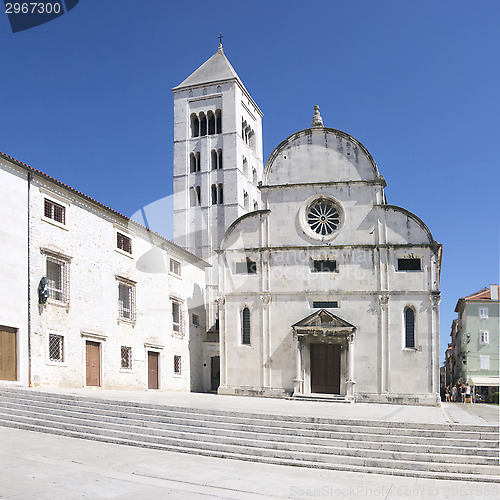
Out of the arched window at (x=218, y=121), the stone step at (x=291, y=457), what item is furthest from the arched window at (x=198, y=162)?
the stone step at (x=291, y=457)

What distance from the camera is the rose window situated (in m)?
33.5

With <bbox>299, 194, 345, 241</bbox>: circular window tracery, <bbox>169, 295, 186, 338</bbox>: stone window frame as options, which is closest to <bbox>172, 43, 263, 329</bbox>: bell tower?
<bbox>169, 295, 186, 338</bbox>: stone window frame

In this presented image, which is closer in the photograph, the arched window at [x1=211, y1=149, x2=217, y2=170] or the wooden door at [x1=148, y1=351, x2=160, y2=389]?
the wooden door at [x1=148, y1=351, x2=160, y2=389]

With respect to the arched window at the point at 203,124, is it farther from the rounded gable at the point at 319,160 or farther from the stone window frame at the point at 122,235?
the stone window frame at the point at 122,235

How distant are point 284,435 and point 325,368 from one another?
702 inches

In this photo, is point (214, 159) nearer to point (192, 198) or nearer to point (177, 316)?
point (192, 198)

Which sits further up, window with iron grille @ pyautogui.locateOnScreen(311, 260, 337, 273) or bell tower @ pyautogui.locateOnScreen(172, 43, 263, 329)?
bell tower @ pyautogui.locateOnScreen(172, 43, 263, 329)

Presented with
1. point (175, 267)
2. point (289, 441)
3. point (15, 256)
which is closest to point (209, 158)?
point (175, 267)

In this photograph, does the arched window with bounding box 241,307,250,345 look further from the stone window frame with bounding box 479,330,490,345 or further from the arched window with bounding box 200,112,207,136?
the arched window with bounding box 200,112,207,136

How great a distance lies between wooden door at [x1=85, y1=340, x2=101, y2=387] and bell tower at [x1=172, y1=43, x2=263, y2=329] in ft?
86.8

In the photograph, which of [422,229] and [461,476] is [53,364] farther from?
[422,229]

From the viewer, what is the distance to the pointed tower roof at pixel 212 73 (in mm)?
57250

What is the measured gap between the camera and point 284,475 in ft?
41.6

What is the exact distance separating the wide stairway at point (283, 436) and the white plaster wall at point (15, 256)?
17.0 feet
